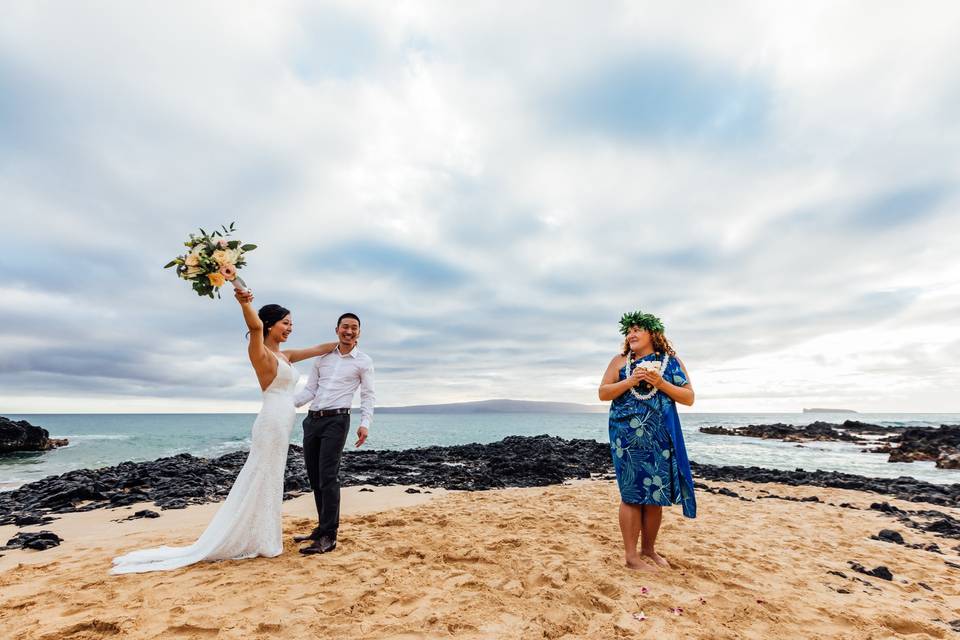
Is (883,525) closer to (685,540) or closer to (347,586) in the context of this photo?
(685,540)

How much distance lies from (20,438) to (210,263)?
142 ft

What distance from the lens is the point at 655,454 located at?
450 centimetres

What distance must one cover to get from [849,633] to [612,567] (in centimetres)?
186

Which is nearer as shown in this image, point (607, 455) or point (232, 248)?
point (232, 248)

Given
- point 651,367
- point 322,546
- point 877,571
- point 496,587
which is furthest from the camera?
point 322,546

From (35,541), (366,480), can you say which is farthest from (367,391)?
(366,480)

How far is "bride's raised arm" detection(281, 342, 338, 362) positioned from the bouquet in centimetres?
119

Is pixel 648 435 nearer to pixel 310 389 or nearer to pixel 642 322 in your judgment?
pixel 642 322

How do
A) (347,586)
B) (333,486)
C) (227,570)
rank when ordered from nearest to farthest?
(347,586)
(227,570)
(333,486)

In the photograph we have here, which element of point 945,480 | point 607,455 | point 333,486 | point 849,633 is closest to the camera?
point 849,633

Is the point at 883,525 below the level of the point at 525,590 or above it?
below

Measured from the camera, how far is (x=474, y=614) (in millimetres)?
3533

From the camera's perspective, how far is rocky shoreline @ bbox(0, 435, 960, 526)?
949 cm

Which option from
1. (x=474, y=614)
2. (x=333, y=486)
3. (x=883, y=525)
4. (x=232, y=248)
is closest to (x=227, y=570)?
(x=333, y=486)
